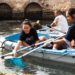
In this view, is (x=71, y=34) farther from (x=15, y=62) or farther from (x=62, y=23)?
(x=62, y=23)

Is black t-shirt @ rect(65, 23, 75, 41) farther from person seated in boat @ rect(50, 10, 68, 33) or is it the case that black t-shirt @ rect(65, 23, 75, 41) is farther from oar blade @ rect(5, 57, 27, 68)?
person seated in boat @ rect(50, 10, 68, 33)

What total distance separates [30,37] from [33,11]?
14195 millimetres

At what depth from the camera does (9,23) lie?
25.3 m

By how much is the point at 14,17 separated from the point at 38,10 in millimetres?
1817

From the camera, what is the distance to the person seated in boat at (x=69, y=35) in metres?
11.4

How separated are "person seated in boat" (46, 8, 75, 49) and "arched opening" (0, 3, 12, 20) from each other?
14.8 meters

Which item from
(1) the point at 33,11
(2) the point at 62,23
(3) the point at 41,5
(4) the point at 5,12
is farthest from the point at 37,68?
(4) the point at 5,12

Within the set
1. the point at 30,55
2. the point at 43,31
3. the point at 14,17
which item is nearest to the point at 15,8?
the point at 14,17

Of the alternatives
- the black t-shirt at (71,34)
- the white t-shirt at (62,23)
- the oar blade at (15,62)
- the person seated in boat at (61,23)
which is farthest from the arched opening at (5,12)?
the black t-shirt at (71,34)

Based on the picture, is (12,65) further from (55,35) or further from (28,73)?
(55,35)

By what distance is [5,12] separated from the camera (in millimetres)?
27375

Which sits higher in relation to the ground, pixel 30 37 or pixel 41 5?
pixel 30 37

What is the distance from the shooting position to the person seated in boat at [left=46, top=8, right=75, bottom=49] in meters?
11.4

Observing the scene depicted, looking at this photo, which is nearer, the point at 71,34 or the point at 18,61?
the point at 71,34
